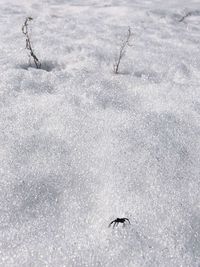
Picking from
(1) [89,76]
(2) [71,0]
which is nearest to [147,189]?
(1) [89,76]

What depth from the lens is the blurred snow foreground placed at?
60.1 inches

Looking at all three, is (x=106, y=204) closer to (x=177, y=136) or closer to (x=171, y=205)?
(x=171, y=205)

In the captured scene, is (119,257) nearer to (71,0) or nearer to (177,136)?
(177,136)

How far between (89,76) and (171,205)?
129 cm

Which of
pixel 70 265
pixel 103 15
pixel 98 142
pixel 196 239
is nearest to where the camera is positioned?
pixel 70 265

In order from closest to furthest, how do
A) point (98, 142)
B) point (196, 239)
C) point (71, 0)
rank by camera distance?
point (196, 239), point (98, 142), point (71, 0)

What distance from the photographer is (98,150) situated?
1.98 meters

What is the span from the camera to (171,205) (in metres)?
1.69

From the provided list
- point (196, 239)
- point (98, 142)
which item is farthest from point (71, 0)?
point (196, 239)

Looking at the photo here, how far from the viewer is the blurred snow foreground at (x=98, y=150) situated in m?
1.53

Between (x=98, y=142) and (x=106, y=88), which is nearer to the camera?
(x=98, y=142)

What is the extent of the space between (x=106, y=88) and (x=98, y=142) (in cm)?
61

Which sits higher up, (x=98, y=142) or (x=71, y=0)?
(x=71, y=0)

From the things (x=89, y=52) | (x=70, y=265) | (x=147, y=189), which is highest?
(x=89, y=52)
